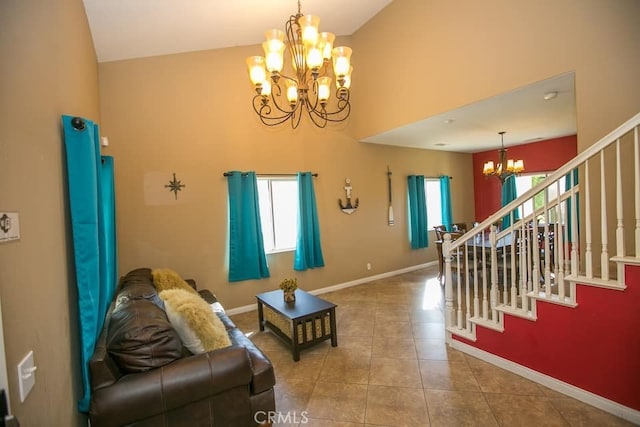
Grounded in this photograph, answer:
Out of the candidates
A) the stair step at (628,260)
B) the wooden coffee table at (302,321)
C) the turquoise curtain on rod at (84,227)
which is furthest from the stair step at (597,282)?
the turquoise curtain on rod at (84,227)

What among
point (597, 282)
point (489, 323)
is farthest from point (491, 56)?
point (489, 323)

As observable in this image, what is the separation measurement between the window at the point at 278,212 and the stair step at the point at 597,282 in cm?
346

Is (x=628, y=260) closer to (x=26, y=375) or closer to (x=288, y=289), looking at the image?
(x=288, y=289)

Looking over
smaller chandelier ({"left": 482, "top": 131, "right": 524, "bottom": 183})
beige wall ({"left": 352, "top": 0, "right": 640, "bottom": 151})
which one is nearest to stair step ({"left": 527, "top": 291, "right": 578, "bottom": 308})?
beige wall ({"left": 352, "top": 0, "right": 640, "bottom": 151})

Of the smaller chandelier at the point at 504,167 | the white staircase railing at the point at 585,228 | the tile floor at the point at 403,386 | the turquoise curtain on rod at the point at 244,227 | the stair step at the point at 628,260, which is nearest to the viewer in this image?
the stair step at the point at 628,260

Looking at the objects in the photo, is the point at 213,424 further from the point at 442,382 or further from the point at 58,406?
the point at 442,382

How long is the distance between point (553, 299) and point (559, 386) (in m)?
0.67

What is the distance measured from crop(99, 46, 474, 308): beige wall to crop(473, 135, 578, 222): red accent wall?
363cm

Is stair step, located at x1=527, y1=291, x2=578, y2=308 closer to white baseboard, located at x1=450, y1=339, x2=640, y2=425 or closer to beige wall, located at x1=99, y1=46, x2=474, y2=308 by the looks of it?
white baseboard, located at x1=450, y1=339, x2=640, y2=425

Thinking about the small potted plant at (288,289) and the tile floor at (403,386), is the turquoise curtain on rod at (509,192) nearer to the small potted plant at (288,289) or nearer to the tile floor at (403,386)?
the tile floor at (403,386)

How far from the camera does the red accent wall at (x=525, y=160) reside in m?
5.71

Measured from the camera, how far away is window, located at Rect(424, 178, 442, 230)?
22.1 feet

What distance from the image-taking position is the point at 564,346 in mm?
2223

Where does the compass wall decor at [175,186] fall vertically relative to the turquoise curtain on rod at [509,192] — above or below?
above
